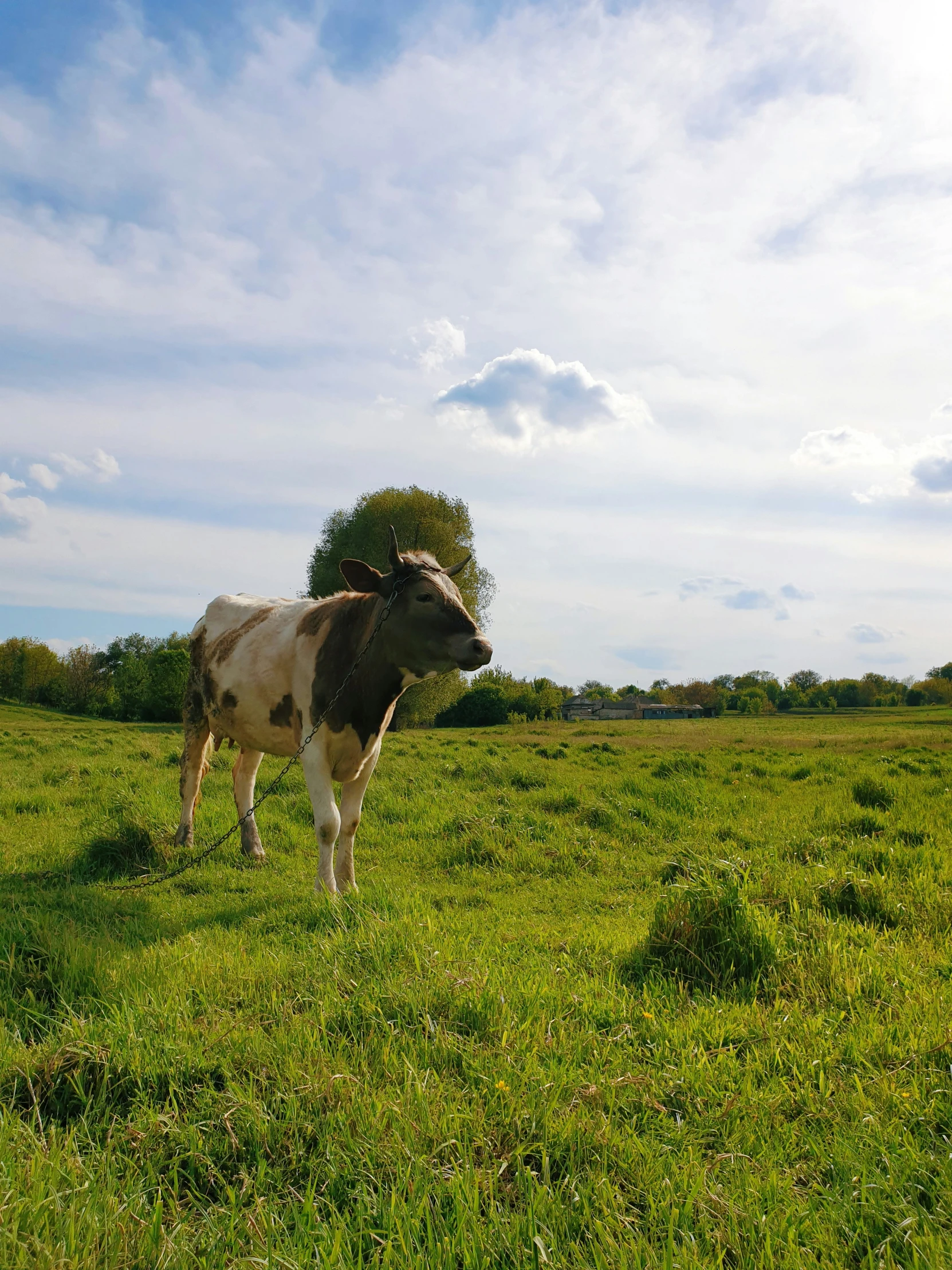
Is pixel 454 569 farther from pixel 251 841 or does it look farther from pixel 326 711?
pixel 251 841

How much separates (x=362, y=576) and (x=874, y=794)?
27.7 ft

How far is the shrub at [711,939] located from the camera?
449 cm

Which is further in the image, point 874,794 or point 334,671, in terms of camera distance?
point 874,794

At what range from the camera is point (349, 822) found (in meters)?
7.25

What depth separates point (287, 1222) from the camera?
2402 millimetres

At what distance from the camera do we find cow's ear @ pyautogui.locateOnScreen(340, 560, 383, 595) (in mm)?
6984

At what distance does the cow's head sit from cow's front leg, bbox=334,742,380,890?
1135 mm

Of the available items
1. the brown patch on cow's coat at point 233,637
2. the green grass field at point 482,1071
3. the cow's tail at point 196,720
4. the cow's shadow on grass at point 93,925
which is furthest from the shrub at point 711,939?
the cow's tail at point 196,720

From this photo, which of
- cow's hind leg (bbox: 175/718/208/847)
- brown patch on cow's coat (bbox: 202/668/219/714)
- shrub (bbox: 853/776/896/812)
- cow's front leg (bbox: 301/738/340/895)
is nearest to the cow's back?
brown patch on cow's coat (bbox: 202/668/219/714)

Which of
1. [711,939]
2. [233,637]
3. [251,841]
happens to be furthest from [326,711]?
[711,939]

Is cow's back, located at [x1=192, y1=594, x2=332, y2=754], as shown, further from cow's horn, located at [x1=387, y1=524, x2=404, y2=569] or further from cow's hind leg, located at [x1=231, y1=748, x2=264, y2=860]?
cow's horn, located at [x1=387, y1=524, x2=404, y2=569]

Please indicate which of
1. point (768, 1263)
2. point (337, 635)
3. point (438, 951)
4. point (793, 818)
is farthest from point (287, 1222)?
point (793, 818)

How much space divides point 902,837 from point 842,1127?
264 inches

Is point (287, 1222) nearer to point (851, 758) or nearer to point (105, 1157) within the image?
point (105, 1157)
